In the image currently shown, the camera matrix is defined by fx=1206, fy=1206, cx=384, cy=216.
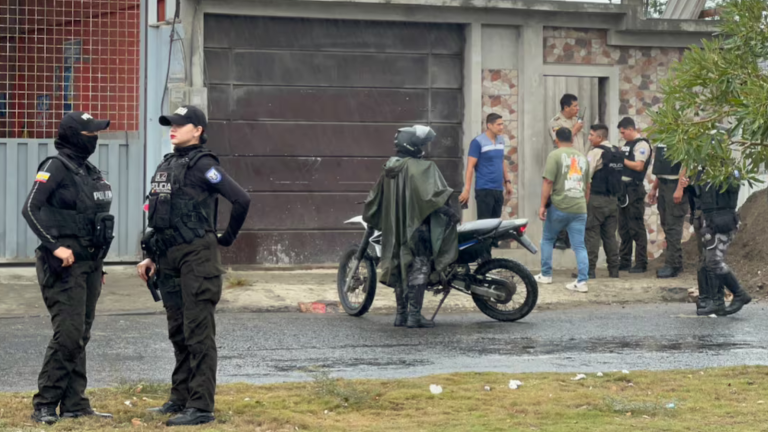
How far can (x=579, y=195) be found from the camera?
42.4 ft

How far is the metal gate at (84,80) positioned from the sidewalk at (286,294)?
0.93m

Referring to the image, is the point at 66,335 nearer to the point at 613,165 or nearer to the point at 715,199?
the point at 715,199

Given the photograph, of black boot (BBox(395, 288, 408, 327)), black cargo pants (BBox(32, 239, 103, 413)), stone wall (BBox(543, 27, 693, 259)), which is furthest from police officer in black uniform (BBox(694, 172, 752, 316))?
black cargo pants (BBox(32, 239, 103, 413))

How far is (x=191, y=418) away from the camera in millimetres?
6027

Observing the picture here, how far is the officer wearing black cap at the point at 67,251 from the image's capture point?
20.3 feet

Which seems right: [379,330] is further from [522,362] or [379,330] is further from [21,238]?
[21,238]

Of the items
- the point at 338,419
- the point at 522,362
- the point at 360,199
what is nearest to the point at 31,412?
the point at 338,419

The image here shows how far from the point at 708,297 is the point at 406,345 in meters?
3.51

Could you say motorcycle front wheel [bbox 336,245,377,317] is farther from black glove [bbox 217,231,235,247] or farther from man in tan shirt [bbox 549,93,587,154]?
black glove [bbox 217,231,235,247]

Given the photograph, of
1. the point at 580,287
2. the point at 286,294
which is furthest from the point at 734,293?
the point at 286,294

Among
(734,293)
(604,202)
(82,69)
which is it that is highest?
(82,69)

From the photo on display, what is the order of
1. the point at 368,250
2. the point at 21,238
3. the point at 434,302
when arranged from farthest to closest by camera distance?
the point at 21,238 → the point at 434,302 → the point at 368,250

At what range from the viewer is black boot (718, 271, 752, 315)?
11.1 meters

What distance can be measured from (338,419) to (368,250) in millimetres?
4846
